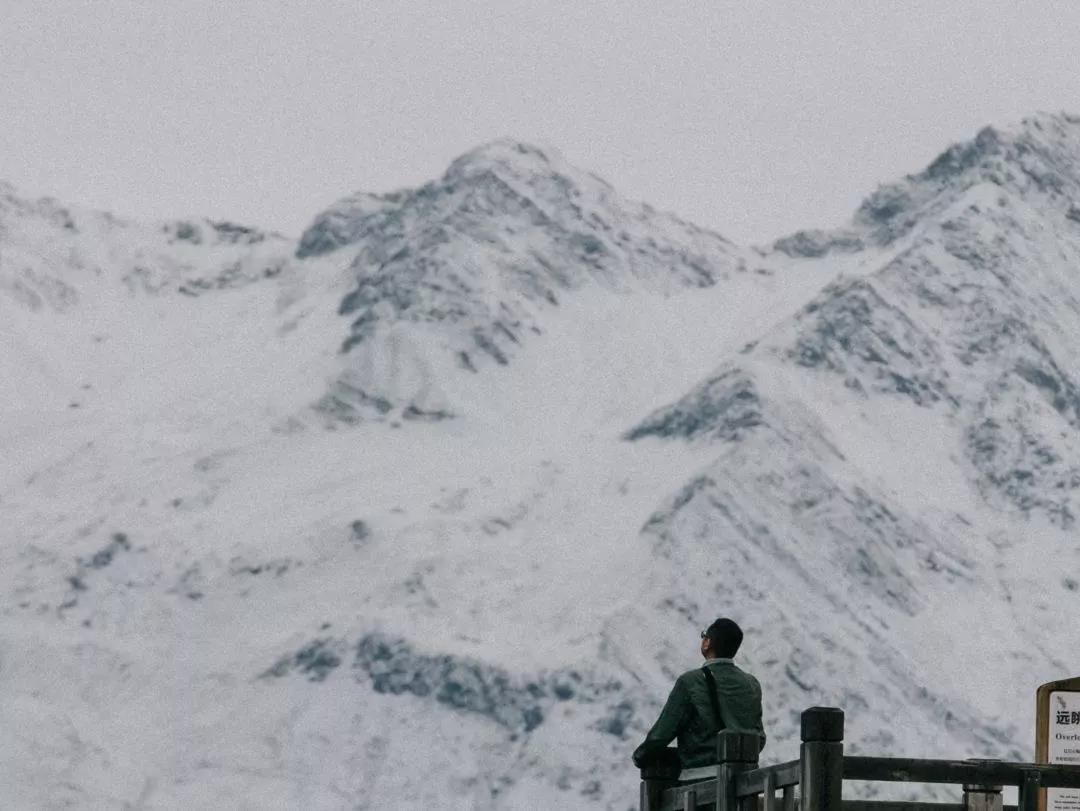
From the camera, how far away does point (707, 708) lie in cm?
1961

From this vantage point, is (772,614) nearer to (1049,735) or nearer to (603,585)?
(603,585)

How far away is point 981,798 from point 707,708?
231 cm

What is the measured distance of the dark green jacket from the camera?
19547 millimetres

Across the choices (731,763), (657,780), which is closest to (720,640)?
(657,780)

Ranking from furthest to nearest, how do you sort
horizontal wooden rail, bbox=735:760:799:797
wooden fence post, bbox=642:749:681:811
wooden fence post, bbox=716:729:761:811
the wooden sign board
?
wooden fence post, bbox=642:749:681:811
the wooden sign board
wooden fence post, bbox=716:729:761:811
horizontal wooden rail, bbox=735:760:799:797

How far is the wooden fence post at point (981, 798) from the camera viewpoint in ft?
65.1

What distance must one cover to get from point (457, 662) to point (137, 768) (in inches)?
970

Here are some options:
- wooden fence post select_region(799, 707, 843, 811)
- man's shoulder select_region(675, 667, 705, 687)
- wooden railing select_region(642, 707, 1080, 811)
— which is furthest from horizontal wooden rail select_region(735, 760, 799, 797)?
man's shoulder select_region(675, 667, 705, 687)

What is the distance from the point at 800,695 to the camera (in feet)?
626

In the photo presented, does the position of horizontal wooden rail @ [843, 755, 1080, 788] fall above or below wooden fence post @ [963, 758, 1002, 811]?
below

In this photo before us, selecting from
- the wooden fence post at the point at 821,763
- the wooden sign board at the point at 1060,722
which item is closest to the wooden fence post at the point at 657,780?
the wooden sign board at the point at 1060,722

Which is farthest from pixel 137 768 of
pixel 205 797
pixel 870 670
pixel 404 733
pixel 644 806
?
pixel 644 806

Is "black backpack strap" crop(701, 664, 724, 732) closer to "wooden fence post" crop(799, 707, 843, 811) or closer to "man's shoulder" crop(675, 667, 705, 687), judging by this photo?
"man's shoulder" crop(675, 667, 705, 687)

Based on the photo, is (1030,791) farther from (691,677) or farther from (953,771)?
(691,677)
